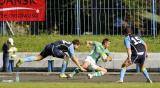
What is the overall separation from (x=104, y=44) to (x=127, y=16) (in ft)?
58.1

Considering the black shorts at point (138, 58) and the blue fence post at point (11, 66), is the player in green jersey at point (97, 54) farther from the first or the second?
the blue fence post at point (11, 66)

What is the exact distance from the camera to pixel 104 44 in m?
20.2

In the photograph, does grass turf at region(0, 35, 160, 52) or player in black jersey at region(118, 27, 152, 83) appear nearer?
player in black jersey at region(118, 27, 152, 83)

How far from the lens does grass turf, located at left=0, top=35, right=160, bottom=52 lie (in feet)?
110

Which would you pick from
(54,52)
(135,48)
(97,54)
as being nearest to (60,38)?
(54,52)

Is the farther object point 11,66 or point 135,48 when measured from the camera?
point 11,66

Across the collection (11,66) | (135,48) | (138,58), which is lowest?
(11,66)

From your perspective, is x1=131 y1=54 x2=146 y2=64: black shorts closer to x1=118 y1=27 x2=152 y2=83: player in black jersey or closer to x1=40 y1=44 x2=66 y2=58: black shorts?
x1=118 y1=27 x2=152 y2=83: player in black jersey

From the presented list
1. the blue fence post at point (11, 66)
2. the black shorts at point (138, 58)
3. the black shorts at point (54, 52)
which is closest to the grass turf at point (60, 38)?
the blue fence post at point (11, 66)

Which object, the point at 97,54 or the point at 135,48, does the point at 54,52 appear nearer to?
the point at 97,54

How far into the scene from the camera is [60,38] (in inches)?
1387

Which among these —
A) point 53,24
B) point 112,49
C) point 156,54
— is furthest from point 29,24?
point 156,54

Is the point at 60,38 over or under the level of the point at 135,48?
under

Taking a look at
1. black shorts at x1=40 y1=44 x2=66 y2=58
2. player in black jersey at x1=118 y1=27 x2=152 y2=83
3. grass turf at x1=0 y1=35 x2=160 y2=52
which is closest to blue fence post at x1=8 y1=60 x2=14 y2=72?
grass turf at x1=0 y1=35 x2=160 y2=52
